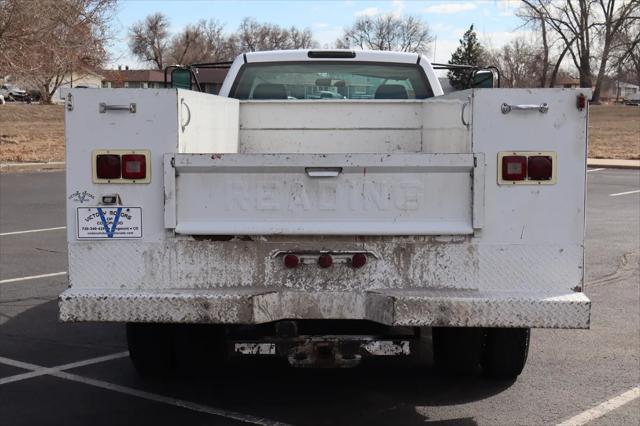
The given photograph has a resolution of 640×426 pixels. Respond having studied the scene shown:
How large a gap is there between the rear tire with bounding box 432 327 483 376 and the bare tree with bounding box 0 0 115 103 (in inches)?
808

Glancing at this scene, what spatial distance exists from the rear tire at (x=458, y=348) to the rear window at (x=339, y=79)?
268 centimetres

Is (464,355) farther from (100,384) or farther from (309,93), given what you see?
(309,93)

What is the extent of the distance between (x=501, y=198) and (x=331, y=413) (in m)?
1.62

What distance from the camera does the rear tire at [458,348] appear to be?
→ 16.6 ft

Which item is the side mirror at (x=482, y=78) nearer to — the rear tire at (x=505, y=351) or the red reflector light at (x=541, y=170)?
the rear tire at (x=505, y=351)

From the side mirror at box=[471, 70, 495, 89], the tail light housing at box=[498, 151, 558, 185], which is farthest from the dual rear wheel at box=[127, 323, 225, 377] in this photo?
the side mirror at box=[471, 70, 495, 89]

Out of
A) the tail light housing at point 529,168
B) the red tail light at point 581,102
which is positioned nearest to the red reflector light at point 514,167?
the tail light housing at point 529,168

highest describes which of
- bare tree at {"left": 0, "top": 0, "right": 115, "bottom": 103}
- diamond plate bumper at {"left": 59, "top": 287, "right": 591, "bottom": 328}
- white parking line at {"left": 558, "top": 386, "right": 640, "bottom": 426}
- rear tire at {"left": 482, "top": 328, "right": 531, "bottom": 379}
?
bare tree at {"left": 0, "top": 0, "right": 115, "bottom": 103}

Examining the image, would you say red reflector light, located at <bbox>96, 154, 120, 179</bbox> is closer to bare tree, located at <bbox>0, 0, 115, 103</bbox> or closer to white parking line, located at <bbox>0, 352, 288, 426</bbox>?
white parking line, located at <bbox>0, 352, 288, 426</bbox>

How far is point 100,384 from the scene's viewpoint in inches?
211

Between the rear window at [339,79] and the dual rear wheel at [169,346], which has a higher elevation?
the rear window at [339,79]

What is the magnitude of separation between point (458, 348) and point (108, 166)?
237 cm

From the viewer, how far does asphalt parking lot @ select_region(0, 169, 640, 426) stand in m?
4.79

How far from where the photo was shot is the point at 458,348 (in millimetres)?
5152
